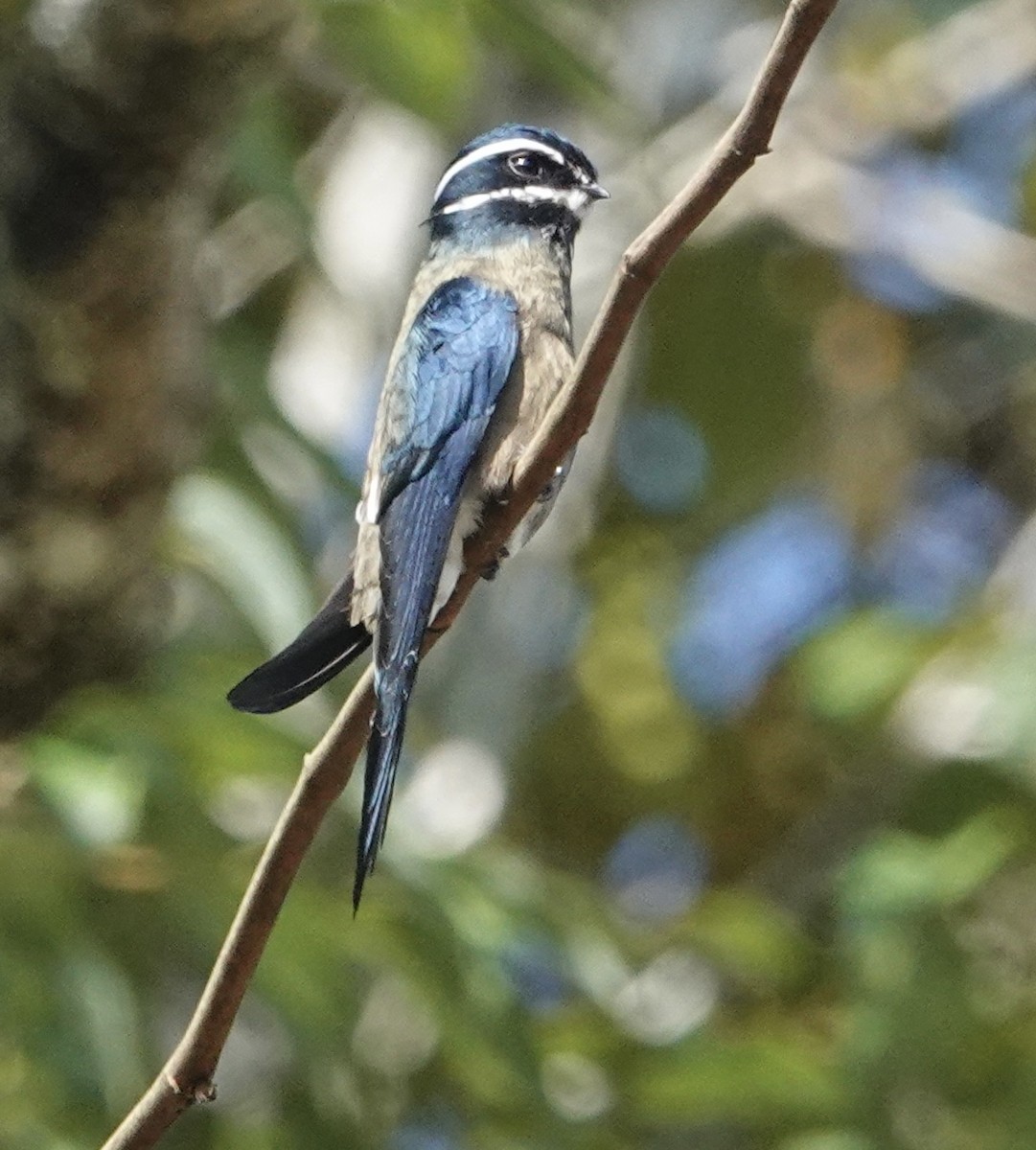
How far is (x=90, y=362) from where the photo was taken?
4.50 m

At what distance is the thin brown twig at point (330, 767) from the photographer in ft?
7.91

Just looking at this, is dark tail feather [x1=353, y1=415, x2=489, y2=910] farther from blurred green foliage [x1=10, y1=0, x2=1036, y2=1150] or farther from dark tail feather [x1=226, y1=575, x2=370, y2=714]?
blurred green foliage [x1=10, y1=0, x2=1036, y2=1150]

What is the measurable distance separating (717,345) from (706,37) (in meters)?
1.15

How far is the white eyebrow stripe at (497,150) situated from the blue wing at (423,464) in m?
0.44

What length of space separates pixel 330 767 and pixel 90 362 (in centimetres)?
211

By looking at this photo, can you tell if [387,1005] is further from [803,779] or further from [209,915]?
[209,915]

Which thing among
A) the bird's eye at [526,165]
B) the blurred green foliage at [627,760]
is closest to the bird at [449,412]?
the bird's eye at [526,165]

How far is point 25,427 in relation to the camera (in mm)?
4496

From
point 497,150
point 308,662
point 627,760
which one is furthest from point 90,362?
point 627,760

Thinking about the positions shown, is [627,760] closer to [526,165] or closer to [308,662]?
[526,165]

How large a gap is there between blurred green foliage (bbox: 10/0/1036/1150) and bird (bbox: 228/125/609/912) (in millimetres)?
193

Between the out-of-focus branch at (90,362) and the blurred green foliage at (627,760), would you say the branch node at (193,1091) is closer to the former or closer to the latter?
the blurred green foliage at (627,760)

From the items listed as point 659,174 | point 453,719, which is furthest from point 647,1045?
point 659,174

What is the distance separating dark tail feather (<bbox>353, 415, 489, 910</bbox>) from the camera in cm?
277
